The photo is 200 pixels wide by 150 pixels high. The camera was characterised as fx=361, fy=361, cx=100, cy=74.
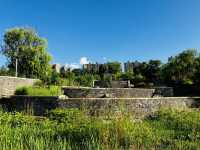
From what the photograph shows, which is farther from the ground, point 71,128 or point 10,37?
point 10,37

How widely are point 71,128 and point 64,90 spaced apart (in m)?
8.96

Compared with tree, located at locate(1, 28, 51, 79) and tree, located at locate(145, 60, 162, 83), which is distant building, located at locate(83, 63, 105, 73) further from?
tree, located at locate(1, 28, 51, 79)

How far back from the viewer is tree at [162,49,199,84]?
35.9m

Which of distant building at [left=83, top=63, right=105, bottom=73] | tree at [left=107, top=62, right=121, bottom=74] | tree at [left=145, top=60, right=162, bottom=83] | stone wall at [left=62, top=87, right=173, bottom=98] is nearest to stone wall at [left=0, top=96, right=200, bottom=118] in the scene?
stone wall at [left=62, top=87, right=173, bottom=98]

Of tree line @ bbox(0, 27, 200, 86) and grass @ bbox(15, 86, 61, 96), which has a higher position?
tree line @ bbox(0, 27, 200, 86)

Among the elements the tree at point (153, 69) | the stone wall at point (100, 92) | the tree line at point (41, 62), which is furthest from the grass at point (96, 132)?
the tree at point (153, 69)

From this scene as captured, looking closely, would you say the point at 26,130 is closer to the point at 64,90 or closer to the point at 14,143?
the point at 14,143

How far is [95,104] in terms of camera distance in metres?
11.5

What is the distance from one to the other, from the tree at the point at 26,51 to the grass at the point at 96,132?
1974 cm

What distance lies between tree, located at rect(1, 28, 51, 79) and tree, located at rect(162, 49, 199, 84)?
42.6 ft

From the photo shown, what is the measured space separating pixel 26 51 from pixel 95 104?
71.3 ft

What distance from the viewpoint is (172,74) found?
37.3 m

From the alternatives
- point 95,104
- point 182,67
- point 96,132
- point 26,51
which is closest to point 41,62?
point 26,51

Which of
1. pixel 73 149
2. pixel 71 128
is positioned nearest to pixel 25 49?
pixel 71 128
